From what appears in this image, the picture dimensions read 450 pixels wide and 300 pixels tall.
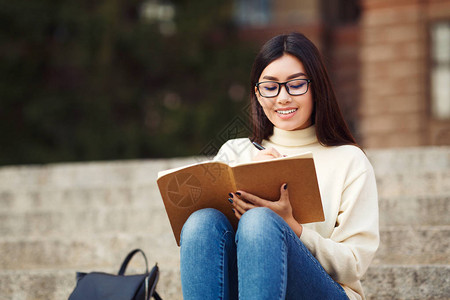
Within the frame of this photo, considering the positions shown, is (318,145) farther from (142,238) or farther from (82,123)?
(82,123)

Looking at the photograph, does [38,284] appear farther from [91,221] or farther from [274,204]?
[274,204]

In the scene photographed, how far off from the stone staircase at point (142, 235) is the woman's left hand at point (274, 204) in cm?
85

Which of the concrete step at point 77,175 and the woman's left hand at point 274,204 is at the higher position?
the woman's left hand at point 274,204

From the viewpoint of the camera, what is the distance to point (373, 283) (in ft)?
8.45

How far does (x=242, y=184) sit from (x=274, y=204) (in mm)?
138

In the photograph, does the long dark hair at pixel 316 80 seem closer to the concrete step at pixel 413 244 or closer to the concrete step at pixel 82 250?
the concrete step at pixel 413 244

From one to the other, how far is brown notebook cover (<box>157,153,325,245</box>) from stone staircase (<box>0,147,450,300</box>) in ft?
2.79

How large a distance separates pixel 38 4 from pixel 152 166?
581 cm

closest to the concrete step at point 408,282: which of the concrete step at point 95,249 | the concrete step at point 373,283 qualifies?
the concrete step at point 373,283

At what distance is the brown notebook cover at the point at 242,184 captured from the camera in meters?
1.80

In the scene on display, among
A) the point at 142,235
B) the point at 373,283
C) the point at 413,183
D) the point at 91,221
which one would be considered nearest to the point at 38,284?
the point at 142,235

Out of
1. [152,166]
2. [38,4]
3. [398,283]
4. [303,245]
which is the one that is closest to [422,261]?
[398,283]

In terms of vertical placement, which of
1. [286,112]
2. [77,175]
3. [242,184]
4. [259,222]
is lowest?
[77,175]

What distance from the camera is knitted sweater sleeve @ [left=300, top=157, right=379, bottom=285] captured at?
190cm
